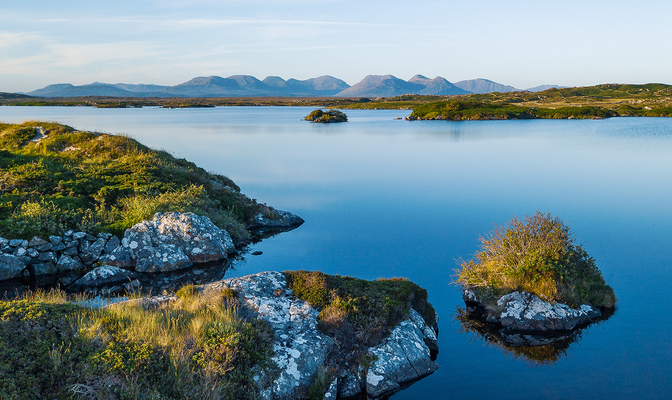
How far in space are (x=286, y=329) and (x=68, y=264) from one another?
916 cm

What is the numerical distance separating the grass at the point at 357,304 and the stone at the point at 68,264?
7.82m

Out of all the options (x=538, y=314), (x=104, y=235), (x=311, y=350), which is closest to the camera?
(x=311, y=350)

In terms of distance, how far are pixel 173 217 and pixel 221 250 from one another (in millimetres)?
2113

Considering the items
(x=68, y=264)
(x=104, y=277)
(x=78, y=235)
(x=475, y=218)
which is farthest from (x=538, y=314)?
(x=78, y=235)

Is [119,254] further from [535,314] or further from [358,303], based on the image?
[535,314]

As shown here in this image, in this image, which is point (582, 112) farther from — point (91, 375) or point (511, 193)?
point (91, 375)

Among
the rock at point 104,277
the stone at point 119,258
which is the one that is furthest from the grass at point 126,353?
the stone at point 119,258

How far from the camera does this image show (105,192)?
18.2m

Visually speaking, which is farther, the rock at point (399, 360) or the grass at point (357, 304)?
the grass at point (357, 304)

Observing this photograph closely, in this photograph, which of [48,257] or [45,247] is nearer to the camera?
[48,257]

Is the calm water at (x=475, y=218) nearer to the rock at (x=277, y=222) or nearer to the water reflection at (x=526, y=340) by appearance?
the water reflection at (x=526, y=340)

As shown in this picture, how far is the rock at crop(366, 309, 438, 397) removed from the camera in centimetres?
827

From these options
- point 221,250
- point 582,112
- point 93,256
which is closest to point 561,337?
point 221,250

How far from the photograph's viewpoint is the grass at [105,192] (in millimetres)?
15203
